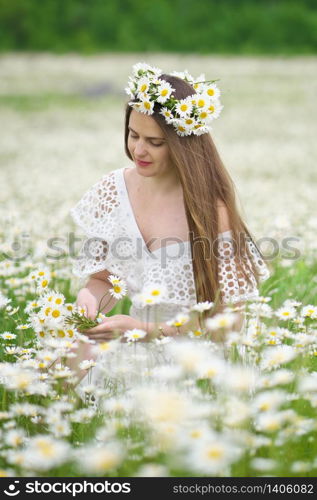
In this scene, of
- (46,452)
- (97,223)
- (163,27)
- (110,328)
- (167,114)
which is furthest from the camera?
(163,27)

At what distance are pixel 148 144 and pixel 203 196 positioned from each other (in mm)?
372

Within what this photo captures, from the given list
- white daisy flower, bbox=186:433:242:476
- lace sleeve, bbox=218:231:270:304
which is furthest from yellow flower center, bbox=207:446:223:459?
lace sleeve, bbox=218:231:270:304

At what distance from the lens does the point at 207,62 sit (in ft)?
89.8

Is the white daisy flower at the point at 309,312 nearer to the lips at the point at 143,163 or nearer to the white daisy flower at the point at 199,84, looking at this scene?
the lips at the point at 143,163

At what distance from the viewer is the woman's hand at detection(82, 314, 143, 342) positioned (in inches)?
116

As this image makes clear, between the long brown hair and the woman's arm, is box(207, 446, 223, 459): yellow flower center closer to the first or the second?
the woman's arm

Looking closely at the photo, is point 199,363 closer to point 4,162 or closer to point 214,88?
point 214,88

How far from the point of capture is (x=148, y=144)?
3238 mm

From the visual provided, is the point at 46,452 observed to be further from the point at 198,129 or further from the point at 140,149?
the point at 198,129

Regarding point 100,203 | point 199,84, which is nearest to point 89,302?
point 100,203

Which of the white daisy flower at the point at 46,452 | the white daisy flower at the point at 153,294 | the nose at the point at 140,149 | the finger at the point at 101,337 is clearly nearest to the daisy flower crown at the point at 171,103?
the nose at the point at 140,149

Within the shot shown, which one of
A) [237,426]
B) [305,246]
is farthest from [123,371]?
[305,246]

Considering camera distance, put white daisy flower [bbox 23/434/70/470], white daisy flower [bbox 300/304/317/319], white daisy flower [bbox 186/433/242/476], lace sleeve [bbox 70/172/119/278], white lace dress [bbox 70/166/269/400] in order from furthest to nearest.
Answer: lace sleeve [bbox 70/172/119/278]
white lace dress [bbox 70/166/269/400]
white daisy flower [bbox 300/304/317/319]
white daisy flower [bbox 23/434/70/470]
white daisy flower [bbox 186/433/242/476]

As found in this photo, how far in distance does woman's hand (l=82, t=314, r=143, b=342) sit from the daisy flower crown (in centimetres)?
96
